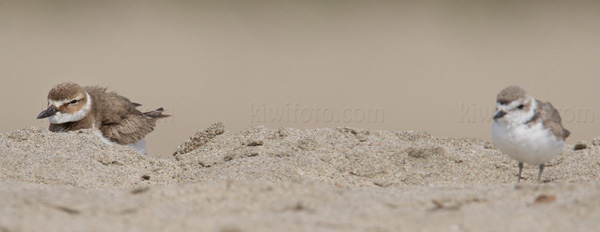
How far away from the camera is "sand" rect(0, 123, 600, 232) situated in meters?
3.66

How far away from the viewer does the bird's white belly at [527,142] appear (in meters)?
5.46

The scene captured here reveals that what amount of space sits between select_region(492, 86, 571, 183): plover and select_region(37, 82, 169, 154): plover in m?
3.98

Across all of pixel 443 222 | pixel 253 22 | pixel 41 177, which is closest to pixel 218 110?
pixel 253 22

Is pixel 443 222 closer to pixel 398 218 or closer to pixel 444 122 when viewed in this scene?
pixel 398 218

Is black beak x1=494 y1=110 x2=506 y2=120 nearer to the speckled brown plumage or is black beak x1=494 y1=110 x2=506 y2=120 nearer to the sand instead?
the sand

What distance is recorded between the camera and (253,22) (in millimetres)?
18891

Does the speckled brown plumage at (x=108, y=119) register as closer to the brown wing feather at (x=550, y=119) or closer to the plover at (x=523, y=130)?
the plover at (x=523, y=130)
